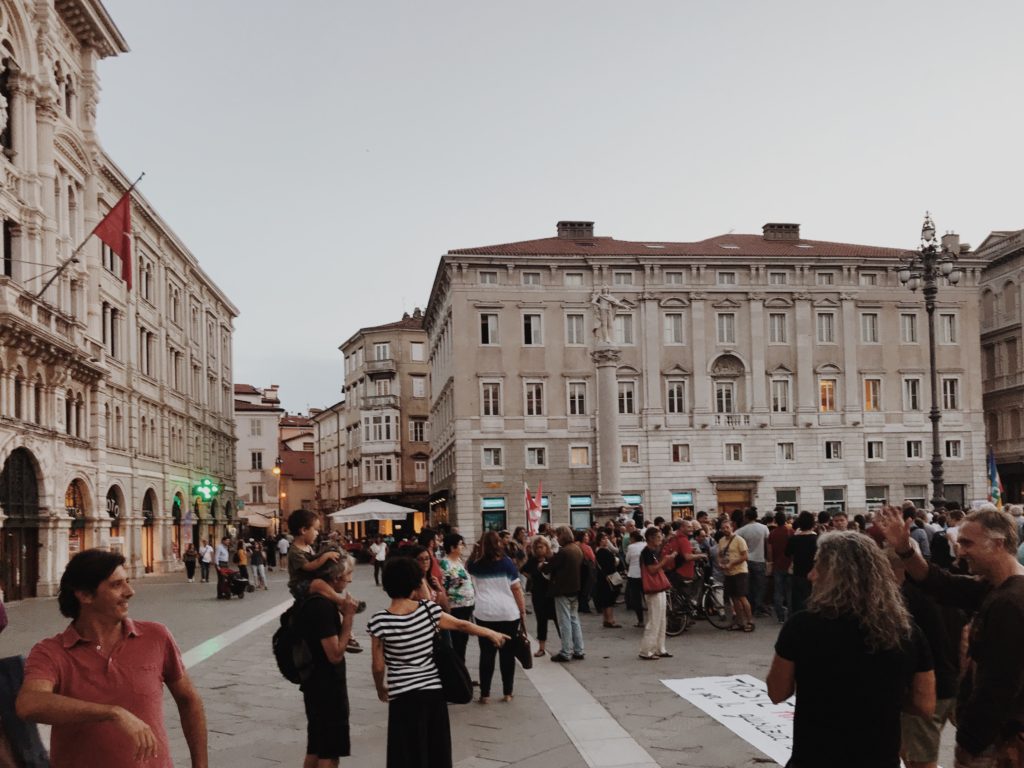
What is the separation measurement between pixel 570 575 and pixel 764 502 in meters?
42.2

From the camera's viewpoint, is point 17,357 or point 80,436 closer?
point 17,357

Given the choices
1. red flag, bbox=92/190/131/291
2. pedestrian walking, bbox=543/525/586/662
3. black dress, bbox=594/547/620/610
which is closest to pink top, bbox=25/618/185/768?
pedestrian walking, bbox=543/525/586/662

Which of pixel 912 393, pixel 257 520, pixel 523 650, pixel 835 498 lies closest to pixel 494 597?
pixel 523 650

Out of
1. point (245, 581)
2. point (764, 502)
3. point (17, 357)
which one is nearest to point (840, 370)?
point (764, 502)

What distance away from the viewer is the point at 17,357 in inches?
1114

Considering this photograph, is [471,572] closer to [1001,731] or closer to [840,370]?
[1001,731]

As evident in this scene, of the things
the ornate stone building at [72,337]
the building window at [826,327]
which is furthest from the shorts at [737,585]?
the building window at [826,327]

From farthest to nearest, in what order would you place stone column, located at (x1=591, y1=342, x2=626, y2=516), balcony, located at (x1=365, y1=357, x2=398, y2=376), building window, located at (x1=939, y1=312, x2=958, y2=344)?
balcony, located at (x1=365, y1=357, x2=398, y2=376), building window, located at (x1=939, y1=312, x2=958, y2=344), stone column, located at (x1=591, y1=342, x2=626, y2=516)

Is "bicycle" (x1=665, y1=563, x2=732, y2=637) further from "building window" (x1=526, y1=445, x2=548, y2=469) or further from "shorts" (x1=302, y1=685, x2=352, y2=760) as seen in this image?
"building window" (x1=526, y1=445, x2=548, y2=469)

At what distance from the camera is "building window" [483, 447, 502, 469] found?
176 feet

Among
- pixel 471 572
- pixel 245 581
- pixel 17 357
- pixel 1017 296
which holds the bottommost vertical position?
pixel 245 581

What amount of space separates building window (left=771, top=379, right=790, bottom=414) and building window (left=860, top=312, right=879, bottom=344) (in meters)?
4.68

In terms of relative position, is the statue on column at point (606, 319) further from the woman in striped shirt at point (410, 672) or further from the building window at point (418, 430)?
the building window at point (418, 430)

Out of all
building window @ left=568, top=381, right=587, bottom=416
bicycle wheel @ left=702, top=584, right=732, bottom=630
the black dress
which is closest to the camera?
bicycle wheel @ left=702, top=584, right=732, bottom=630
